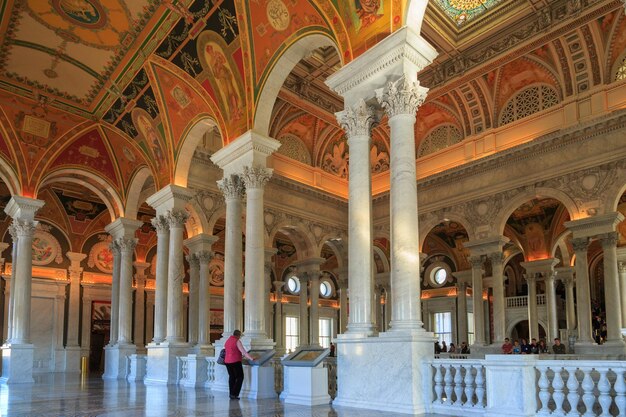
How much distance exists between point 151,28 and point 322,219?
1052cm

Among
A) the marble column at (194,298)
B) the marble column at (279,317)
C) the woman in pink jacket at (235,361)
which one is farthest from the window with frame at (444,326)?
the woman in pink jacket at (235,361)

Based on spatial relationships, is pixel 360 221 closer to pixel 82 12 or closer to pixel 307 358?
pixel 307 358

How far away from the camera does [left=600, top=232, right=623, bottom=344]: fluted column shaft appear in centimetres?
1452

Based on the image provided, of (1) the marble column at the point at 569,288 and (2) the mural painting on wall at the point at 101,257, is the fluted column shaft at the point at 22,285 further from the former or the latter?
(1) the marble column at the point at 569,288

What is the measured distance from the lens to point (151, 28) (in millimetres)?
12125

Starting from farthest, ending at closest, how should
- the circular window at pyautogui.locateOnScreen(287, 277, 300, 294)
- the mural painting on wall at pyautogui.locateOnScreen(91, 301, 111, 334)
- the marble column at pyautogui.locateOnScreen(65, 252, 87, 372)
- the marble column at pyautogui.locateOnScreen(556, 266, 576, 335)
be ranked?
the circular window at pyautogui.locateOnScreen(287, 277, 300, 294) → the mural painting on wall at pyautogui.locateOnScreen(91, 301, 111, 334) → the marble column at pyautogui.locateOnScreen(65, 252, 87, 372) → the marble column at pyautogui.locateOnScreen(556, 266, 576, 335)

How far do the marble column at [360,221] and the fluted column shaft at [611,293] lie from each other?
899 cm

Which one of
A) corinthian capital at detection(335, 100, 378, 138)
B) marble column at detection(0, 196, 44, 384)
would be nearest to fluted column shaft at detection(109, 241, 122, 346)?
marble column at detection(0, 196, 44, 384)

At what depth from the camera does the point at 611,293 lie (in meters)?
14.5

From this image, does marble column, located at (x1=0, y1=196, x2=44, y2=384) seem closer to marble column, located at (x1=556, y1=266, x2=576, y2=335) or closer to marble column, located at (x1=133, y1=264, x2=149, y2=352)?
marble column, located at (x1=133, y1=264, x2=149, y2=352)

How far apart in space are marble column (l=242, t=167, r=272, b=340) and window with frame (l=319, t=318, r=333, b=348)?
67.0 feet

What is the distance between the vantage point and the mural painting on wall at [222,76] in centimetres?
1209

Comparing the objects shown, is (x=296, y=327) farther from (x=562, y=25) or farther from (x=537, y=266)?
(x=562, y=25)

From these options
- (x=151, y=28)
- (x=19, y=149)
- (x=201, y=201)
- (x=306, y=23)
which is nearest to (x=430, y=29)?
(x=306, y=23)
